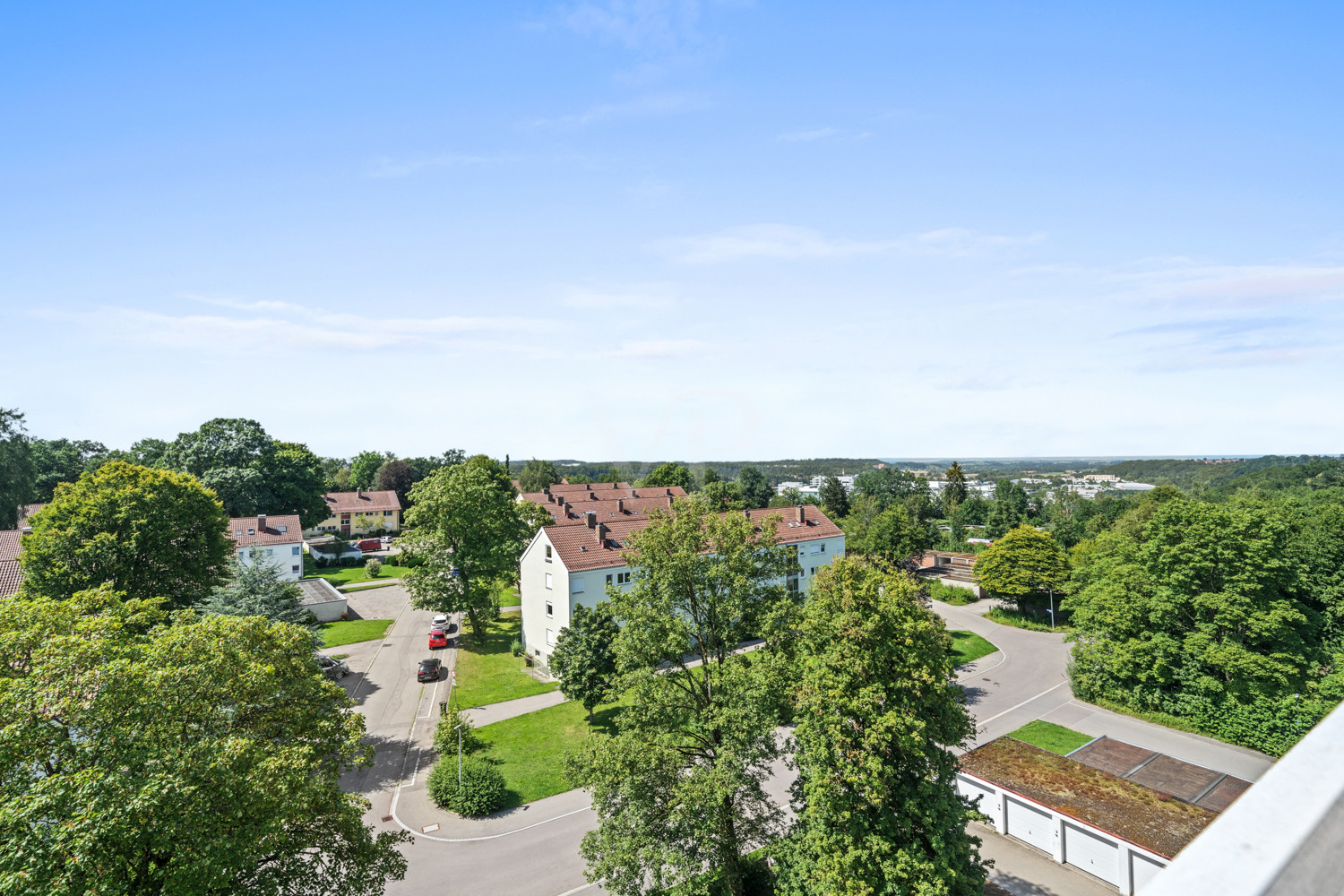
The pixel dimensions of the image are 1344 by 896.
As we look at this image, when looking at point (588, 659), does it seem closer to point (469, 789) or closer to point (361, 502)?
point (469, 789)

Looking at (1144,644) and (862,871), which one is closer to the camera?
(862,871)

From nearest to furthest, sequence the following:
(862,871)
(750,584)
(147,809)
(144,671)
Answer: (147,809)
(144,671)
(862,871)
(750,584)

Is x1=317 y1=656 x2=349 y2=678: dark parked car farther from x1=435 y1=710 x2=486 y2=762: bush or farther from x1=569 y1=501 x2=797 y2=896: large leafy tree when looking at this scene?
x1=569 y1=501 x2=797 y2=896: large leafy tree

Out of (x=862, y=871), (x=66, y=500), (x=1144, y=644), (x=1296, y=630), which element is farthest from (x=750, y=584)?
(x=66, y=500)

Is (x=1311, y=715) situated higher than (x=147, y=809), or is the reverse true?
(x=147, y=809)

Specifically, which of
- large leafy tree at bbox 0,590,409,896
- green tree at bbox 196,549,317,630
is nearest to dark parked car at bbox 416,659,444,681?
green tree at bbox 196,549,317,630

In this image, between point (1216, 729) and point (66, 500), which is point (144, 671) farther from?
point (1216, 729)

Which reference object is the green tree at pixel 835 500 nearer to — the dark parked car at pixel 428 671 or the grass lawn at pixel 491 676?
the grass lawn at pixel 491 676

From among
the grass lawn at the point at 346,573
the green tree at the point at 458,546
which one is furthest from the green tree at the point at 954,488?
the green tree at the point at 458,546
